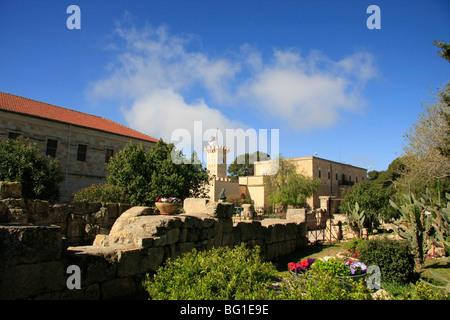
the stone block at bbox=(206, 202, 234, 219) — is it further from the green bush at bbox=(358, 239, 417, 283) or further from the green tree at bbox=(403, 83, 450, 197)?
the green tree at bbox=(403, 83, 450, 197)

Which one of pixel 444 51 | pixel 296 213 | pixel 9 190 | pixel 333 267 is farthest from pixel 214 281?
pixel 296 213

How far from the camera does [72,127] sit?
86.9 ft

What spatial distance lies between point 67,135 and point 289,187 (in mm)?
27660

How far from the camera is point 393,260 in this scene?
731 centimetres

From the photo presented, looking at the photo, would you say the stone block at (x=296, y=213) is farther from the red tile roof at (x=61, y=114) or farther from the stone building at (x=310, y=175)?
the stone building at (x=310, y=175)

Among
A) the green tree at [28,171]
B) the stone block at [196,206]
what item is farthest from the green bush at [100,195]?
the stone block at [196,206]

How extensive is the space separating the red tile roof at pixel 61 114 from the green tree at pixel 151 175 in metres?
8.64

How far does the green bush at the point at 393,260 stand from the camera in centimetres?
722

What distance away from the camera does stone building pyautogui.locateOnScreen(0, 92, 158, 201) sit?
23.6m

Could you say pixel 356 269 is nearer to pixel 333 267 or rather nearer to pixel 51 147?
pixel 333 267

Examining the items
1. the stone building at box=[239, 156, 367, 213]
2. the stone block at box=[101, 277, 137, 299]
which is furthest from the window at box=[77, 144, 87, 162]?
the stone block at box=[101, 277, 137, 299]

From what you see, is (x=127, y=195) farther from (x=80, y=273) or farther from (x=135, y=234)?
(x=80, y=273)
